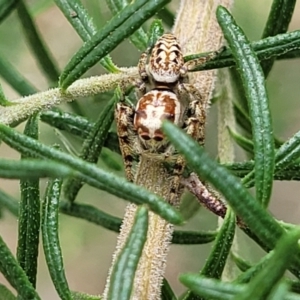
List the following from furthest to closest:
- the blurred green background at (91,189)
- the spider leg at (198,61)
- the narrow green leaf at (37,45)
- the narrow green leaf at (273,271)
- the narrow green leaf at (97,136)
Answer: the blurred green background at (91,189)
the narrow green leaf at (37,45)
the narrow green leaf at (97,136)
the spider leg at (198,61)
the narrow green leaf at (273,271)

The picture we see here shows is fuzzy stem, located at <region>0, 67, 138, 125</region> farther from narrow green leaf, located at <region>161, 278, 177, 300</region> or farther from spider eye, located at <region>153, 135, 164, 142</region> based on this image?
narrow green leaf, located at <region>161, 278, 177, 300</region>

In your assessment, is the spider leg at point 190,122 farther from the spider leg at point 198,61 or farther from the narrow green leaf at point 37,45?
the narrow green leaf at point 37,45

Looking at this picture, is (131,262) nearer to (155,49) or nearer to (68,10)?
(155,49)

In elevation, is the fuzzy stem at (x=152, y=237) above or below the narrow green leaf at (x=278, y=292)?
above

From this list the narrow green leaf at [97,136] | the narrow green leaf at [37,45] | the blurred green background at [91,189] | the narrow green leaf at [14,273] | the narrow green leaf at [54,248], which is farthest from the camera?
the blurred green background at [91,189]

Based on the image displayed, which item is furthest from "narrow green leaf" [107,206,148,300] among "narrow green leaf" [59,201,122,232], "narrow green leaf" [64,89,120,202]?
"narrow green leaf" [59,201,122,232]

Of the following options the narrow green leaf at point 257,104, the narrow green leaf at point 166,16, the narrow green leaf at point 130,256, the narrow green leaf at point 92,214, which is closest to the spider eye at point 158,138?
the narrow green leaf at point 257,104
